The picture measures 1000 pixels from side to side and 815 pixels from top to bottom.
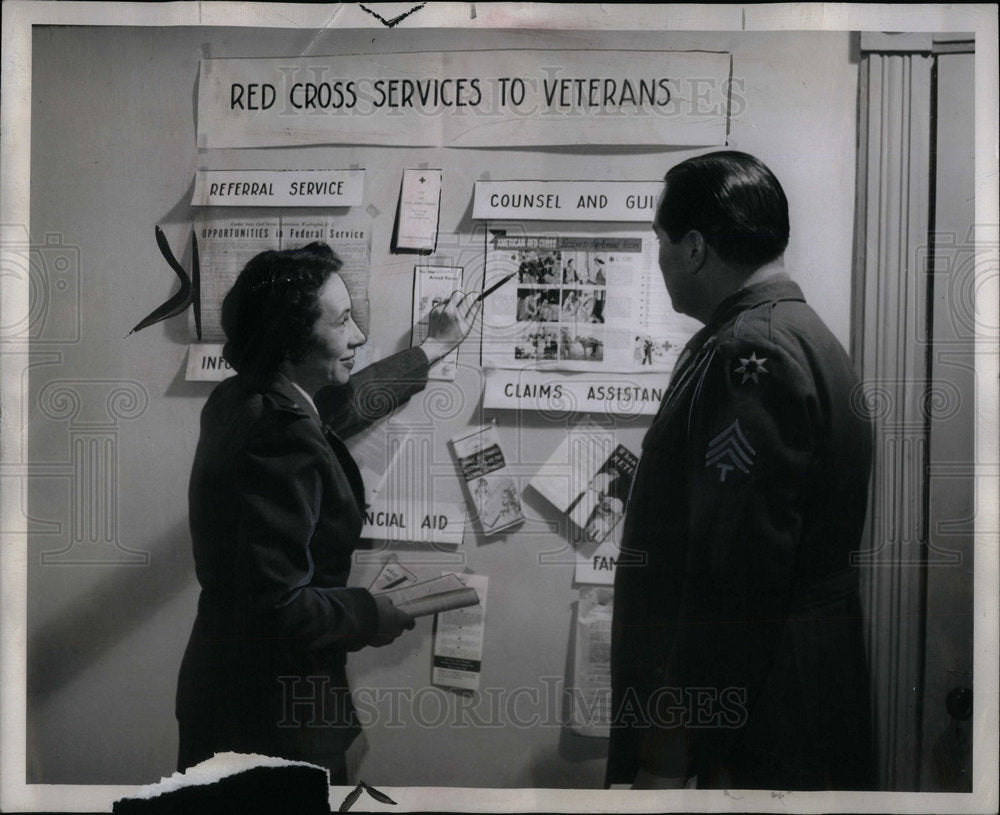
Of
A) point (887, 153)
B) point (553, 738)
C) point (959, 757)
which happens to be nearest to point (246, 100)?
point (887, 153)

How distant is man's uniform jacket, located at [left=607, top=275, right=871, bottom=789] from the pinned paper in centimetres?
43

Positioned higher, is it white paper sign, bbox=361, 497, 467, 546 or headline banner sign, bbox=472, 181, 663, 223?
headline banner sign, bbox=472, 181, 663, 223

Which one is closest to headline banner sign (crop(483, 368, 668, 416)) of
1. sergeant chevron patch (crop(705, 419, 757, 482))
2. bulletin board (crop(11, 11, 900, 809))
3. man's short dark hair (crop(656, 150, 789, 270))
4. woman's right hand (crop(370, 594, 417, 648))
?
bulletin board (crop(11, 11, 900, 809))

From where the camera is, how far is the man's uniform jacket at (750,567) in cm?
120

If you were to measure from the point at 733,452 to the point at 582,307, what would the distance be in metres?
0.31

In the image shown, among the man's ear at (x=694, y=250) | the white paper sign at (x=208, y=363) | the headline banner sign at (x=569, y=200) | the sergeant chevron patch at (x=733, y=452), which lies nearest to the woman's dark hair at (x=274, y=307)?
the white paper sign at (x=208, y=363)

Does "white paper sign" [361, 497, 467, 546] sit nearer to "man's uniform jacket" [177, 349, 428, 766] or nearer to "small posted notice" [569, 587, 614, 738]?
"man's uniform jacket" [177, 349, 428, 766]

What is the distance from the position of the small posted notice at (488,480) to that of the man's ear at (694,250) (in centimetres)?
38

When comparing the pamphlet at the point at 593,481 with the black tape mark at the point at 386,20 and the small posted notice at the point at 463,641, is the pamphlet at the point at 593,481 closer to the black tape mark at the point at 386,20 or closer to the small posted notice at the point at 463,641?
the small posted notice at the point at 463,641

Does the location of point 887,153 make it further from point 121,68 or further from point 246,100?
point 121,68

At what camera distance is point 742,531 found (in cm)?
120

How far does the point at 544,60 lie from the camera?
4.09ft

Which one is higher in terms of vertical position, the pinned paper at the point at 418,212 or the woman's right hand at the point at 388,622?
the pinned paper at the point at 418,212

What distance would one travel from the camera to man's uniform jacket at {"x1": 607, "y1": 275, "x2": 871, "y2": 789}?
1202 mm
